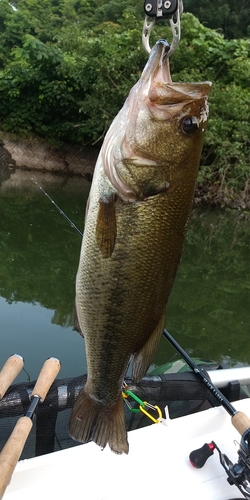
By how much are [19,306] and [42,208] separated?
588 cm

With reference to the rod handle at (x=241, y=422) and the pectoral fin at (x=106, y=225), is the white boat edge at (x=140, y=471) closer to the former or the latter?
the rod handle at (x=241, y=422)

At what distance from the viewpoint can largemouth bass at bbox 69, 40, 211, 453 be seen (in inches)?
50.1

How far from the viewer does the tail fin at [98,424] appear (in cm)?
141

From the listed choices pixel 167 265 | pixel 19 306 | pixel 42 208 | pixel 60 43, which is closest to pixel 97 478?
pixel 167 265

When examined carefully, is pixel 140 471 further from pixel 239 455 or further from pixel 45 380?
pixel 45 380

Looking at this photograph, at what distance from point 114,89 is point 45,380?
12.9 m

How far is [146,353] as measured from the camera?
138 cm

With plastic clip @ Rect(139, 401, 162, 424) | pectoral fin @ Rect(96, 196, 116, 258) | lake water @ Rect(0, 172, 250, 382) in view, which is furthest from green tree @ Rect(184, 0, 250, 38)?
pectoral fin @ Rect(96, 196, 116, 258)

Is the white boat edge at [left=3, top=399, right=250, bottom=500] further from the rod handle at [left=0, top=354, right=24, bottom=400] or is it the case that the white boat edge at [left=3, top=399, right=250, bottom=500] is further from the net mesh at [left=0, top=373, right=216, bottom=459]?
the rod handle at [left=0, top=354, right=24, bottom=400]

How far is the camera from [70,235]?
862 cm

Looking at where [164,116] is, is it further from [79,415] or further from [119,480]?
[119,480]

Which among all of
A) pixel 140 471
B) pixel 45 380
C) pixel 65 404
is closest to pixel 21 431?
pixel 45 380

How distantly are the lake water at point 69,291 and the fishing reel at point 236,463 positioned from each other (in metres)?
2.13

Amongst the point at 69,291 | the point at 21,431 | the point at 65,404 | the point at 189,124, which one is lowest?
the point at 69,291
